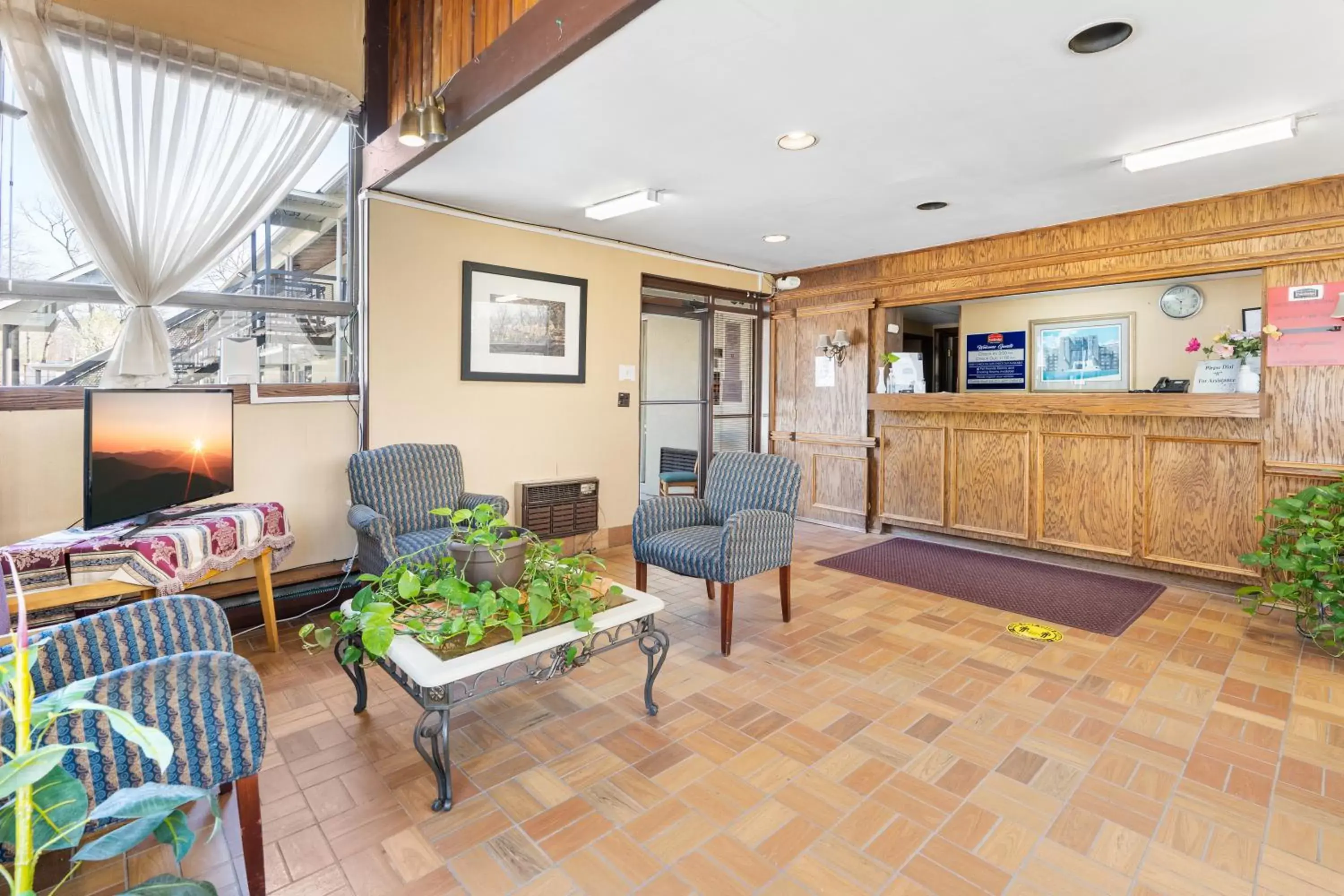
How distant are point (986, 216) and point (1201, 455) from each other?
2013 mm

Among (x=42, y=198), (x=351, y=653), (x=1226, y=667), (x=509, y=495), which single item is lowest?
(x=1226, y=667)

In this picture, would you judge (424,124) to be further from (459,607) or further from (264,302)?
(459,607)

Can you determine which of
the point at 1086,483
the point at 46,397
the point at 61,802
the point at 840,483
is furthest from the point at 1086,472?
the point at 46,397

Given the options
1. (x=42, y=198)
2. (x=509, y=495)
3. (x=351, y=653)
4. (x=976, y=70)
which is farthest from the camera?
(x=509, y=495)

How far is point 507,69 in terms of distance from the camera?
2506mm

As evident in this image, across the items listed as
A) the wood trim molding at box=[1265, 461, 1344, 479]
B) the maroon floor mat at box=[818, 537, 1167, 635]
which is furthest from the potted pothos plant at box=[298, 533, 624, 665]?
the wood trim molding at box=[1265, 461, 1344, 479]

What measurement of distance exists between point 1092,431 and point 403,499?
4.54 meters

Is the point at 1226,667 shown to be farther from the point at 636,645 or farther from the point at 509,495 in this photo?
the point at 509,495

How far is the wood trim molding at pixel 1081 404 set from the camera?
3889mm

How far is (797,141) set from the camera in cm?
308

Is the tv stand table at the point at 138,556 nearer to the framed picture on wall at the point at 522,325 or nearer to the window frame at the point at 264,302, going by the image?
the window frame at the point at 264,302

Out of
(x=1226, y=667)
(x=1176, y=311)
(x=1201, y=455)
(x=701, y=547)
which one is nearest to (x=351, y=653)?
(x=701, y=547)

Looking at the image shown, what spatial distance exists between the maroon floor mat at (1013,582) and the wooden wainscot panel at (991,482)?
243 mm

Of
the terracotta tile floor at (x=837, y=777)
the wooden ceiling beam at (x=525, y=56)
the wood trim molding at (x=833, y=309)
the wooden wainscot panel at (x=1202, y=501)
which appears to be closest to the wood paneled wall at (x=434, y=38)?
the wooden ceiling beam at (x=525, y=56)
